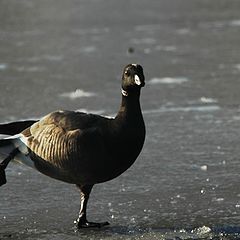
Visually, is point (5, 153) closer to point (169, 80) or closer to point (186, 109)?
point (186, 109)

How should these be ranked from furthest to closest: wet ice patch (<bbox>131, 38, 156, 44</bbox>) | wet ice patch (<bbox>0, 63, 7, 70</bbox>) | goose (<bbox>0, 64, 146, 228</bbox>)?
wet ice patch (<bbox>131, 38, 156, 44</bbox>) → wet ice patch (<bbox>0, 63, 7, 70</bbox>) → goose (<bbox>0, 64, 146, 228</bbox>)

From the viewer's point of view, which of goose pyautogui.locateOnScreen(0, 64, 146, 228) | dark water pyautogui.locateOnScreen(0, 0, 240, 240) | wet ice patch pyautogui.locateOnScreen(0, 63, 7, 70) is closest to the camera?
goose pyautogui.locateOnScreen(0, 64, 146, 228)

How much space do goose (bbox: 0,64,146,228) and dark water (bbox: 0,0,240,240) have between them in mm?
336

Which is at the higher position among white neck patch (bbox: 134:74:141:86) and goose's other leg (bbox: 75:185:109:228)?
white neck patch (bbox: 134:74:141:86)

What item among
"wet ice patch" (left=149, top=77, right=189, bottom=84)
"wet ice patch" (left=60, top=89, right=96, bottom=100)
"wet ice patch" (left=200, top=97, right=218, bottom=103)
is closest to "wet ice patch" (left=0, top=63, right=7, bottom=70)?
"wet ice patch" (left=60, top=89, right=96, bottom=100)

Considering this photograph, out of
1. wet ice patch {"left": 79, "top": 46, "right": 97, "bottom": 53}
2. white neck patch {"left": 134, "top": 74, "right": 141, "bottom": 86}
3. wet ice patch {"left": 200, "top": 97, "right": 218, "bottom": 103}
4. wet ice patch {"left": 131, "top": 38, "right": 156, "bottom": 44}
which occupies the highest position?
white neck patch {"left": 134, "top": 74, "right": 141, "bottom": 86}

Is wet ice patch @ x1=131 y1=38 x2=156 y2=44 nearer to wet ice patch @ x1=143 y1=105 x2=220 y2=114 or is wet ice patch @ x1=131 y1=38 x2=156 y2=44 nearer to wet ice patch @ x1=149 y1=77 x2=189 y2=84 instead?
wet ice patch @ x1=149 y1=77 x2=189 y2=84

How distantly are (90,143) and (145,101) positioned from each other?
383 centimetres

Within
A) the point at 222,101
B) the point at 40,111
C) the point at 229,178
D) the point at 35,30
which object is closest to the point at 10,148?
the point at 229,178

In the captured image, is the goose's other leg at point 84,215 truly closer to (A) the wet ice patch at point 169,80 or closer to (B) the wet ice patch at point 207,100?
(B) the wet ice patch at point 207,100

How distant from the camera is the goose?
15.2 feet

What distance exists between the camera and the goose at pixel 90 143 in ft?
15.2

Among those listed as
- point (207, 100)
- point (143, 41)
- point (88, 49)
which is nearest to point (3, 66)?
point (88, 49)

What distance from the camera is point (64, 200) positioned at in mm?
5391
